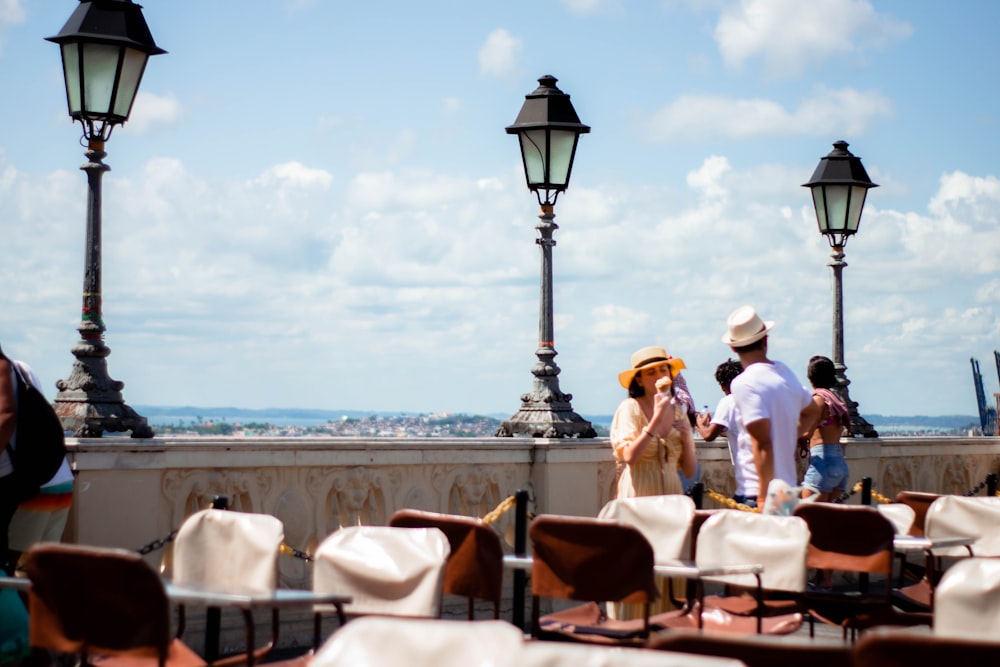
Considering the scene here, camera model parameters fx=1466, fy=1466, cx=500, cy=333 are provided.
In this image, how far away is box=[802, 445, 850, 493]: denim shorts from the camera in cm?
1101

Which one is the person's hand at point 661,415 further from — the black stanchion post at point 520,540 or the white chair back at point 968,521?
the white chair back at point 968,521

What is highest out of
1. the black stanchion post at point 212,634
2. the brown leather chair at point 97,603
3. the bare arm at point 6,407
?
the bare arm at point 6,407

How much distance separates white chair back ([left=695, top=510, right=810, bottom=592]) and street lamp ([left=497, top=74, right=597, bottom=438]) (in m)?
3.78

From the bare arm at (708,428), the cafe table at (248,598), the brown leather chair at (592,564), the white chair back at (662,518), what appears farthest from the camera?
the bare arm at (708,428)

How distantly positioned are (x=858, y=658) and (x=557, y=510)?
6777 millimetres

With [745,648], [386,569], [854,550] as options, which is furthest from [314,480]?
[745,648]

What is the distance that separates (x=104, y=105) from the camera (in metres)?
8.36

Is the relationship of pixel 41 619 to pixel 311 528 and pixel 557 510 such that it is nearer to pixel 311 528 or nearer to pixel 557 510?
pixel 311 528

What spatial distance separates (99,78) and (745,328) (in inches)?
153

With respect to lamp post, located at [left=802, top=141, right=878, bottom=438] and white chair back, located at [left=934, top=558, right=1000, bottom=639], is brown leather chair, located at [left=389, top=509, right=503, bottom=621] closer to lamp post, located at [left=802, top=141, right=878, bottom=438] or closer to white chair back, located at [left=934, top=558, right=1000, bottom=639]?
white chair back, located at [left=934, top=558, right=1000, bottom=639]

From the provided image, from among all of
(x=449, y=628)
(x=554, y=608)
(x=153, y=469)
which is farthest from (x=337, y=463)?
(x=449, y=628)

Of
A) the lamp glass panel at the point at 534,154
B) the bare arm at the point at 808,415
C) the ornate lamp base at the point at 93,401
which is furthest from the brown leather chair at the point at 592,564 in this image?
the lamp glass panel at the point at 534,154

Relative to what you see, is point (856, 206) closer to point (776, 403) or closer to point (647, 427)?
point (647, 427)

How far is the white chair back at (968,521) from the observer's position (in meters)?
8.41
